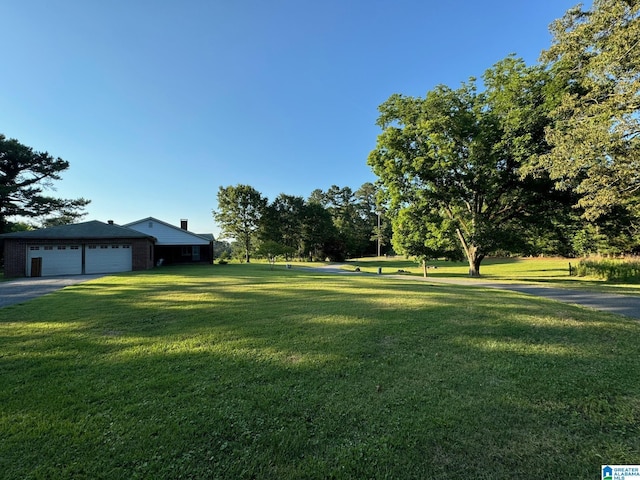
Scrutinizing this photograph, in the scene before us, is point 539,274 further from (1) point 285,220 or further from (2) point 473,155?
(1) point 285,220

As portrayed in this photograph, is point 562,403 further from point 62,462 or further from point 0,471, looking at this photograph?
point 0,471

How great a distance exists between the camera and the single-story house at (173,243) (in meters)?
28.3

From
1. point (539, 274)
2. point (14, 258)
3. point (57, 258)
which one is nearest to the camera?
point (14, 258)

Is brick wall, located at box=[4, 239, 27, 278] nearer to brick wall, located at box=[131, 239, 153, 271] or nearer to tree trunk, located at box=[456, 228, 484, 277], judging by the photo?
brick wall, located at box=[131, 239, 153, 271]

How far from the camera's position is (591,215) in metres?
14.3

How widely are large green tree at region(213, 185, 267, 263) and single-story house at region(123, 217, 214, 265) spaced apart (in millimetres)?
13687

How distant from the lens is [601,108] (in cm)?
1228

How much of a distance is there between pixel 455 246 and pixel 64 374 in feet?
80.0

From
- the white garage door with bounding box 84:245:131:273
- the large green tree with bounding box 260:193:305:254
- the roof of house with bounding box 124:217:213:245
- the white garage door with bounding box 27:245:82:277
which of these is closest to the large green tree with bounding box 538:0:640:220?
the white garage door with bounding box 84:245:131:273

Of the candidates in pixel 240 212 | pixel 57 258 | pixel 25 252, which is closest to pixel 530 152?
pixel 57 258

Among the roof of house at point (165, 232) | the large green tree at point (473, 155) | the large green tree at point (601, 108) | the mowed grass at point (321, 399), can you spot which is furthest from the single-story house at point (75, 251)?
the large green tree at point (601, 108)

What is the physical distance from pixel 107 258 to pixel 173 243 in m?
7.28

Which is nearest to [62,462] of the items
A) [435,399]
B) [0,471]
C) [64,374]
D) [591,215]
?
[0,471]

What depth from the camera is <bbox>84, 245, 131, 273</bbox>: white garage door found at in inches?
861
